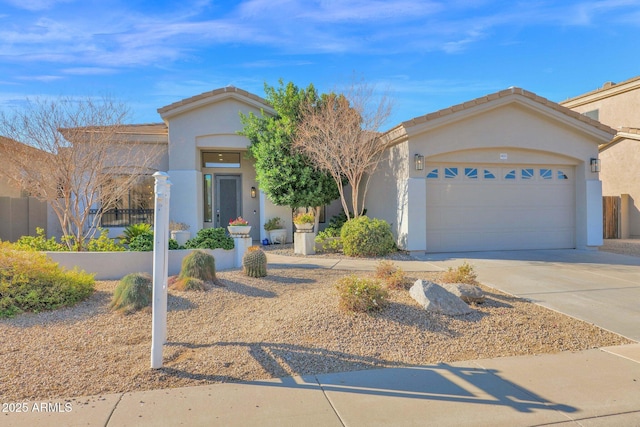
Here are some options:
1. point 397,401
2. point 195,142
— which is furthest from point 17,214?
point 397,401

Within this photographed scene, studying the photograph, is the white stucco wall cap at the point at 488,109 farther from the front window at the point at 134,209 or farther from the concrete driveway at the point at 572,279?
the front window at the point at 134,209

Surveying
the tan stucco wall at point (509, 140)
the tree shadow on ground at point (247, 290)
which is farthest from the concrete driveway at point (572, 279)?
the tree shadow on ground at point (247, 290)

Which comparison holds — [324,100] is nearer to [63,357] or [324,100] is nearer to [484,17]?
[484,17]

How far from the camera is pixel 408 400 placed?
3.66 m

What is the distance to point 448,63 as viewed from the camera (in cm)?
1334

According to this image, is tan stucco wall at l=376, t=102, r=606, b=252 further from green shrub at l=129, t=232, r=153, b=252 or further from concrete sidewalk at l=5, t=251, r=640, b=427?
concrete sidewalk at l=5, t=251, r=640, b=427

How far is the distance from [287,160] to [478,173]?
5.78m

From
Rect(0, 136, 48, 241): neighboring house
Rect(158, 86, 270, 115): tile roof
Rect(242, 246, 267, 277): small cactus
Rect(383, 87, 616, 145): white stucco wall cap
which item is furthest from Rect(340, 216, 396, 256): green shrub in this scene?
Rect(0, 136, 48, 241): neighboring house

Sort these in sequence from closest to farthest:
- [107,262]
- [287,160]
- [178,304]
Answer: [178,304]
[107,262]
[287,160]

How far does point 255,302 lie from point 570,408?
4524 millimetres

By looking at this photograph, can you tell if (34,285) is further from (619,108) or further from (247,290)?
(619,108)

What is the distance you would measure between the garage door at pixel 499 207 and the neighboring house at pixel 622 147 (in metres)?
5.12

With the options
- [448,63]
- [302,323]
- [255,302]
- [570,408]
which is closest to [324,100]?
[448,63]

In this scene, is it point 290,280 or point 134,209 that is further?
point 134,209
